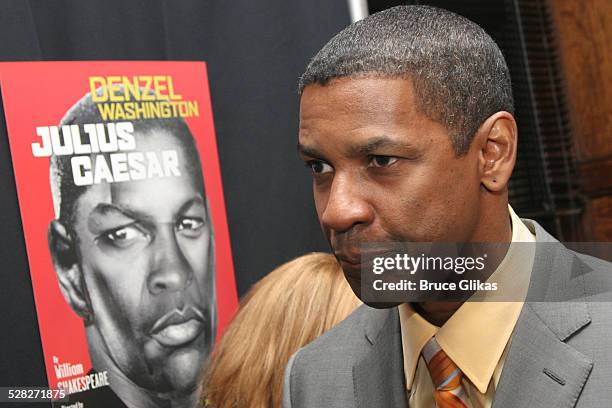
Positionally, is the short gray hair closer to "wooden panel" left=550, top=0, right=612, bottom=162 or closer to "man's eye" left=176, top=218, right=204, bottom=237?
"man's eye" left=176, top=218, right=204, bottom=237

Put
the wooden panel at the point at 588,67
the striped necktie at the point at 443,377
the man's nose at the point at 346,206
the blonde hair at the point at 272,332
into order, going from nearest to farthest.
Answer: the man's nose at the point at 346,206
the striped necktie at the point at 443,377
the blonde hair at the point at 272,332
the wooden panel at the point at 588,67

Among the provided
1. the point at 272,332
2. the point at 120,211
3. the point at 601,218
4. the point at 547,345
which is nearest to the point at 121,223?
the point at 120,211

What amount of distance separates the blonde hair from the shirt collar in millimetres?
788

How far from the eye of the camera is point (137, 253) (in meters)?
2.27

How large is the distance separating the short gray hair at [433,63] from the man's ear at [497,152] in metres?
0.03

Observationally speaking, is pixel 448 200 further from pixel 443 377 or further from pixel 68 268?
pixel 68 268

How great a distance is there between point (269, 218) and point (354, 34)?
118cm

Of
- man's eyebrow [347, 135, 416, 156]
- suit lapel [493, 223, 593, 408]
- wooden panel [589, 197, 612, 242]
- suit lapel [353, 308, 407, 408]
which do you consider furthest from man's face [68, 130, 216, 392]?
wooden panel [589, 197, 612, 242]

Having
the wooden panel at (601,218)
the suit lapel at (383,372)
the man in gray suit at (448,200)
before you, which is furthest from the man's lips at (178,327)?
the wooden panel at (601,218)

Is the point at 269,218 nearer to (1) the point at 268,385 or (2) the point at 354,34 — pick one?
(1) the point at 268,385

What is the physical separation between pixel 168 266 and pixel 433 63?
3.66 ft

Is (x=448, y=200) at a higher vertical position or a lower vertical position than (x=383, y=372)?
higher

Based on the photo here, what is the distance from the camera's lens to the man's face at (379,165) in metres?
1.44

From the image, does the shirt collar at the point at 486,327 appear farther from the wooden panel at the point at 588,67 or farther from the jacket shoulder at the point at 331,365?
the wooden panel at the point at 588,67
